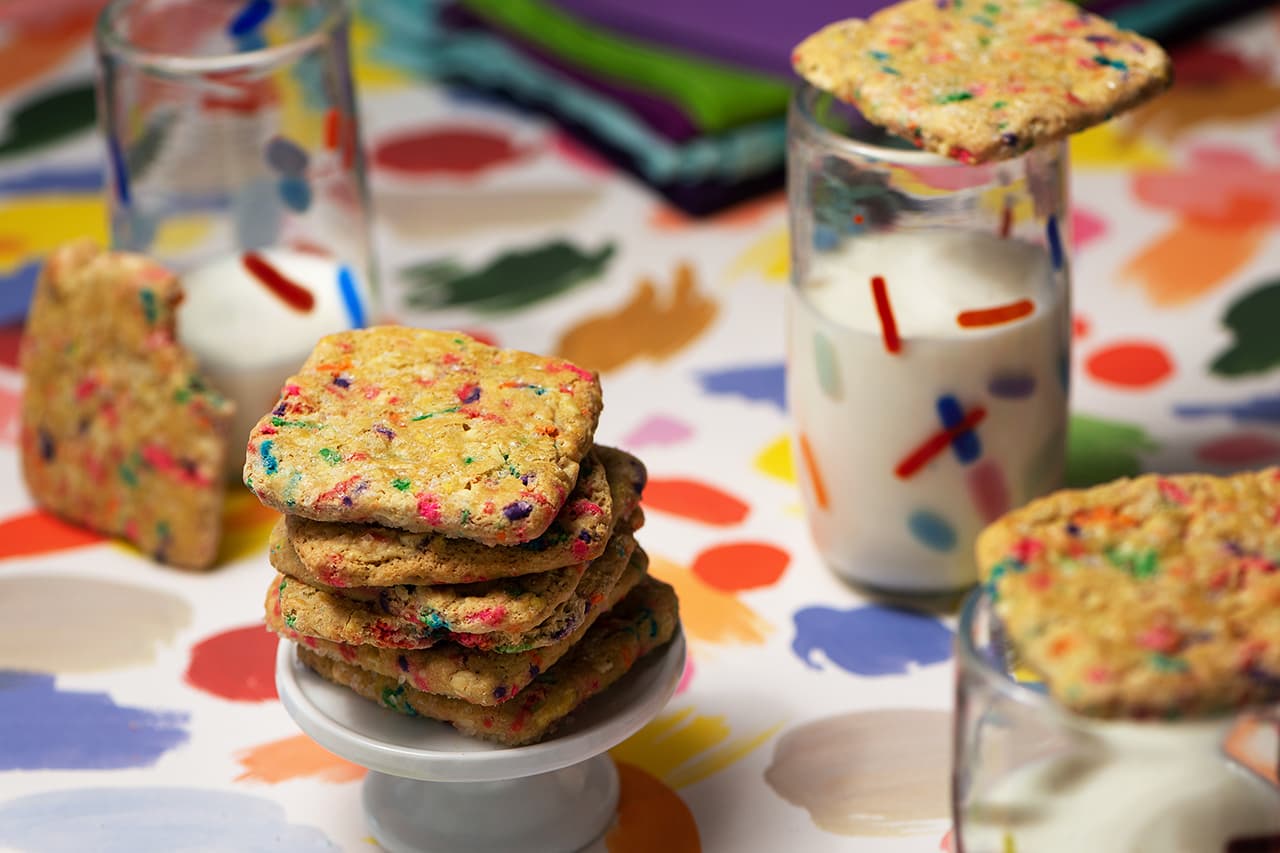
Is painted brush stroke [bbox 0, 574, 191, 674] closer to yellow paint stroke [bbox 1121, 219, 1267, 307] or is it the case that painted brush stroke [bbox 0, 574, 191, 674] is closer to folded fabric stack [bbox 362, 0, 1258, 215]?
folded fabric stack [bbox 362, 0, 1258, 215]

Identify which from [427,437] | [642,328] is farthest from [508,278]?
[427,437]

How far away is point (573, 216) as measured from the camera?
5.43 feet

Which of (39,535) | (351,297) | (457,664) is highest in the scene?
(457,664)

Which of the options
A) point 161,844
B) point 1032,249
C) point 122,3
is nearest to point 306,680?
Answer: point 161,844

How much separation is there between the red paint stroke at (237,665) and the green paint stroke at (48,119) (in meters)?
0.80

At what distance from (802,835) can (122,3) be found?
0.83 metres

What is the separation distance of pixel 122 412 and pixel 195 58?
11.5 inches

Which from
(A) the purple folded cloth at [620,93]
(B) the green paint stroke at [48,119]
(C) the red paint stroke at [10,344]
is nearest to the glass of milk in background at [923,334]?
(A) the purple folded cloth at [620,93]

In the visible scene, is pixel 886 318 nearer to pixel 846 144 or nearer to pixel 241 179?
pixel 846 144

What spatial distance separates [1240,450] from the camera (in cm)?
130

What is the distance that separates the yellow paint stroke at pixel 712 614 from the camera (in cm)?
117

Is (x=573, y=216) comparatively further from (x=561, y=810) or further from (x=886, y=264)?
(x=561, y=810)

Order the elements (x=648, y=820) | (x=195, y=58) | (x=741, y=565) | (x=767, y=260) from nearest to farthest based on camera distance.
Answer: (x=648, y=820) < (x=741, y=565) < (x=195, y=58) < (x=767, y=260)

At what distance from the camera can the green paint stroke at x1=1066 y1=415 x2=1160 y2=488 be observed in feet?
4.20
